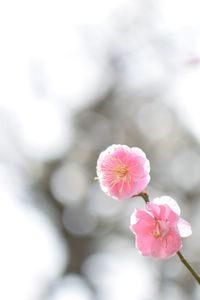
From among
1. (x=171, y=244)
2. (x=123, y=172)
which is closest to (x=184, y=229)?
(x=171, y=244)

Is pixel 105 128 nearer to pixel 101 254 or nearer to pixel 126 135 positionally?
pixel 126 135

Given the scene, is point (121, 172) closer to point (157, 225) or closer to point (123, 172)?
point (123, 172)

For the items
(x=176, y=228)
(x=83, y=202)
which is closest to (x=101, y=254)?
→ (x=83, y=202)

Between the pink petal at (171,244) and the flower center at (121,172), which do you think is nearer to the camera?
the pink petal at (171,244)

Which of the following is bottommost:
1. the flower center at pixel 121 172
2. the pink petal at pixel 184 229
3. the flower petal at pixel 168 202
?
the pink petal at pixel 184 229

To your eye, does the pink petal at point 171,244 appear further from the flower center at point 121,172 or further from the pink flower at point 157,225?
the flower center at point 121,172

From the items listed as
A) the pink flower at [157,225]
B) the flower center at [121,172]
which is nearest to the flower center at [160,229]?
the pink flower at [157,225]

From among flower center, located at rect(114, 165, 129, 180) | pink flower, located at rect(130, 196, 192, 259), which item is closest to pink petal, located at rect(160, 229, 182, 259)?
pink flower, located at rect(130, 196, 192, 259)

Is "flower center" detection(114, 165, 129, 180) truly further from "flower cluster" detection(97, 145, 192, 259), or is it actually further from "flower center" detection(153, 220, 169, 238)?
"flower center" detection(153, 220, 169, 238)
